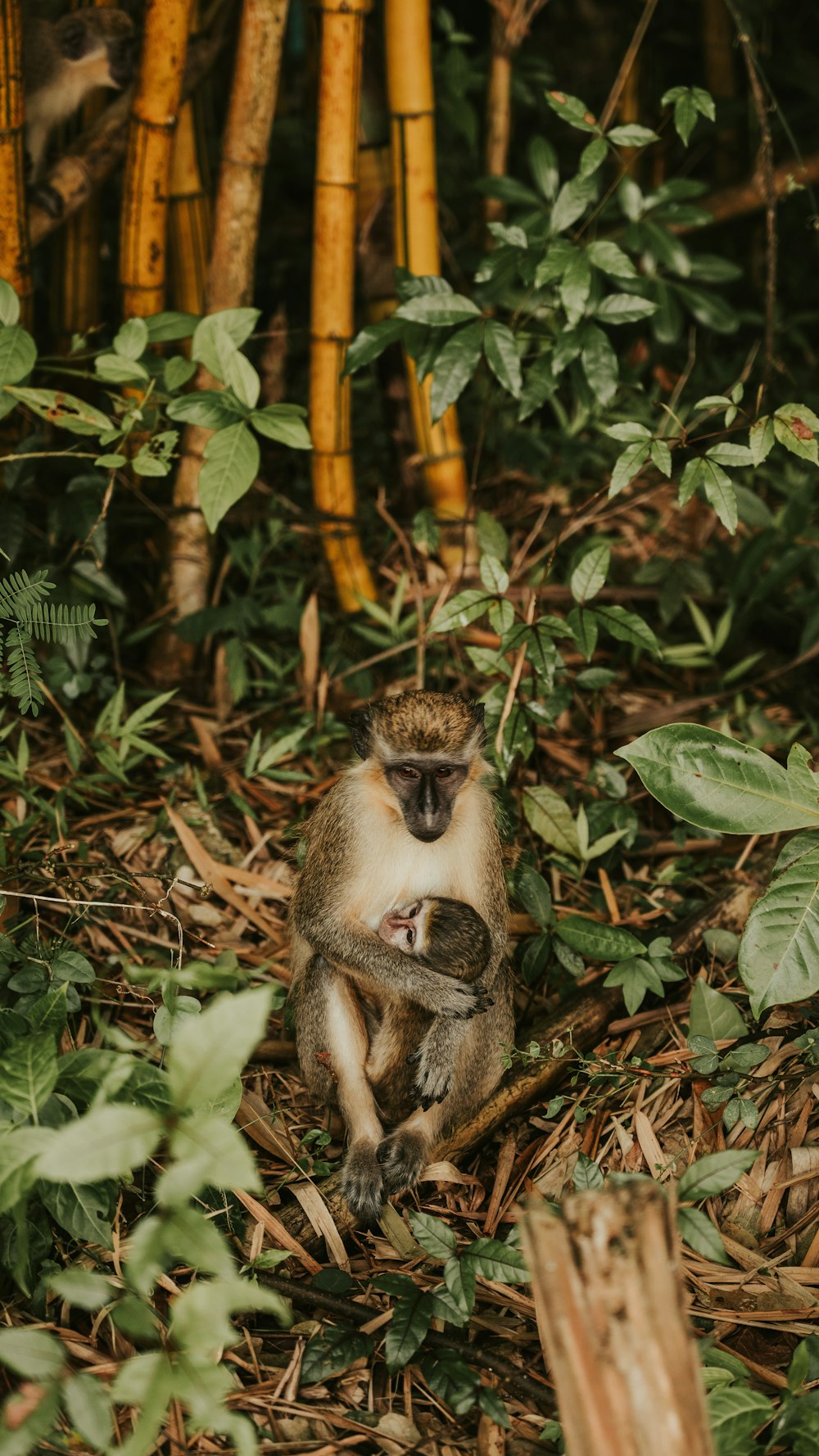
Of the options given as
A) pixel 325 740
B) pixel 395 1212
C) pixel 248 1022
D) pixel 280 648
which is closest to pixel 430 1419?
pixel 395 1212

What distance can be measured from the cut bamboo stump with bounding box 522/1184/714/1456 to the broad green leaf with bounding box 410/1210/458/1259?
676mm

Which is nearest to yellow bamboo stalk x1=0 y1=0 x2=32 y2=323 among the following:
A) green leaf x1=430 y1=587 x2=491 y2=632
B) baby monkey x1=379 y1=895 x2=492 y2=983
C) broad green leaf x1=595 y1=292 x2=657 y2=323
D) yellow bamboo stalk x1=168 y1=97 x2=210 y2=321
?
yellow bamboo stalk x1=168 y1=97 x2=210 y2=321

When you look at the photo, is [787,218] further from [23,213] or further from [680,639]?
[23,213]

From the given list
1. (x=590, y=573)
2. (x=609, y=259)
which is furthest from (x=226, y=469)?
(x=609, y=259)

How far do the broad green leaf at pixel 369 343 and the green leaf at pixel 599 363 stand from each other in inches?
23.7

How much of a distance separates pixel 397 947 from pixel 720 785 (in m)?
1.20

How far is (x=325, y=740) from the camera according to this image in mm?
4344

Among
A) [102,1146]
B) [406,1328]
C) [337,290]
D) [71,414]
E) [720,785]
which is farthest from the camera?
[337,290]

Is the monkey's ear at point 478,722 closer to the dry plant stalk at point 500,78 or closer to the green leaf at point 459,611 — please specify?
the green leaf at point 459,611

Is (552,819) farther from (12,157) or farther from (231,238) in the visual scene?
(12,157)

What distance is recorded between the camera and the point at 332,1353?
260 centimetres

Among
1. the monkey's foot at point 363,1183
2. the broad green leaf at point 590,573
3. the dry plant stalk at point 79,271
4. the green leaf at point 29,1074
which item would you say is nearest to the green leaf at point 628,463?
the broad green leaf at point 590,573

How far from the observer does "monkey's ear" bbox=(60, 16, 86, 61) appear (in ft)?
15.4

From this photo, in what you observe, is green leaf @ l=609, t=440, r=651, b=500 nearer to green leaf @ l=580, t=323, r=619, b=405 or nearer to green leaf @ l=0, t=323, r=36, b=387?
green leaf @ l=580, t=323, r=619, b=405
